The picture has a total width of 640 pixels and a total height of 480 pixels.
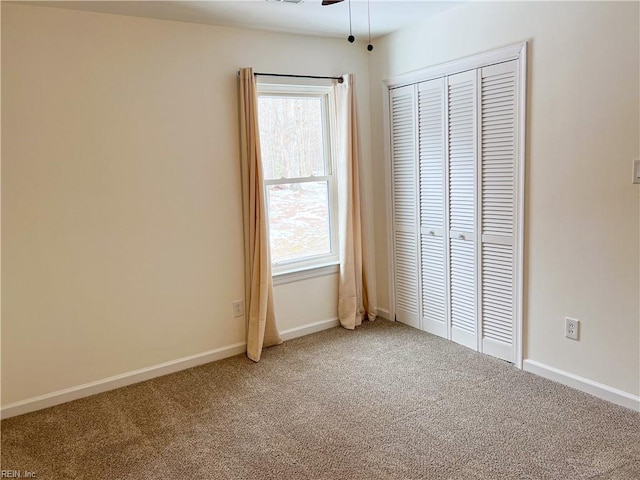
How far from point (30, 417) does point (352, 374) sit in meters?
1.90

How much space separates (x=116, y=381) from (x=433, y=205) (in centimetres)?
246

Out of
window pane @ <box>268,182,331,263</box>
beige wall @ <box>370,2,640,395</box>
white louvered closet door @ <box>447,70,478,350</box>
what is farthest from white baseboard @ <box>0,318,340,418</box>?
beige wall @ <box>370,2,640,395</box>

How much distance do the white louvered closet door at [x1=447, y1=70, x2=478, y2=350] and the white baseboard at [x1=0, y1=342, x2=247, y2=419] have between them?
1.58 metres

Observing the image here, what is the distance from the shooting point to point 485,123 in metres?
3.34

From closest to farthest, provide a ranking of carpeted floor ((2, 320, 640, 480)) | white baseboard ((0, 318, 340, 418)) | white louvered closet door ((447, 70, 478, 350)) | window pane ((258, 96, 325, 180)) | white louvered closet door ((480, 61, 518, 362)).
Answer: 1. carpeted floor ((2, 320, 640, 480))
2. white baseboard ((0, 318, 340, 418))
3. white louvered closet door ((480, 61, 518, 362))
4. white louvered closet door ((447, 70, 478, 350))
5. window pane ((258, 96, 325, 180))

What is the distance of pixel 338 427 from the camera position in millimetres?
2729

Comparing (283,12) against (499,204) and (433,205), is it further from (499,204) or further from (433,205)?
(499,204)

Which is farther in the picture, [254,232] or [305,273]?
[305,273]

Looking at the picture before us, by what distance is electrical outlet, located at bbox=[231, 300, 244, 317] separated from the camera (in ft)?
12.3

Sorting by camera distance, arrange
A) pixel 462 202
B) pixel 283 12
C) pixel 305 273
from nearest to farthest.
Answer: pixel 283 12, pixel 462 202, pixel 305 273

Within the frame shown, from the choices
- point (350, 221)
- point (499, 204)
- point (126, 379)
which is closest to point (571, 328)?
point (499, 204)

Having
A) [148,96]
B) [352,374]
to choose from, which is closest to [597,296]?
[352,374]

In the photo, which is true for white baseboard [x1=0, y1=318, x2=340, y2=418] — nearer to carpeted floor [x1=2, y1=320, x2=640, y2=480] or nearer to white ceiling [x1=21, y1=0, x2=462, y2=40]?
carpeted floor [x1=2, y1=320, x2=640, y2=480]

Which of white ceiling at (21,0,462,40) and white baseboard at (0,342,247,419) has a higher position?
white ceiling at (21,0,462,40)
